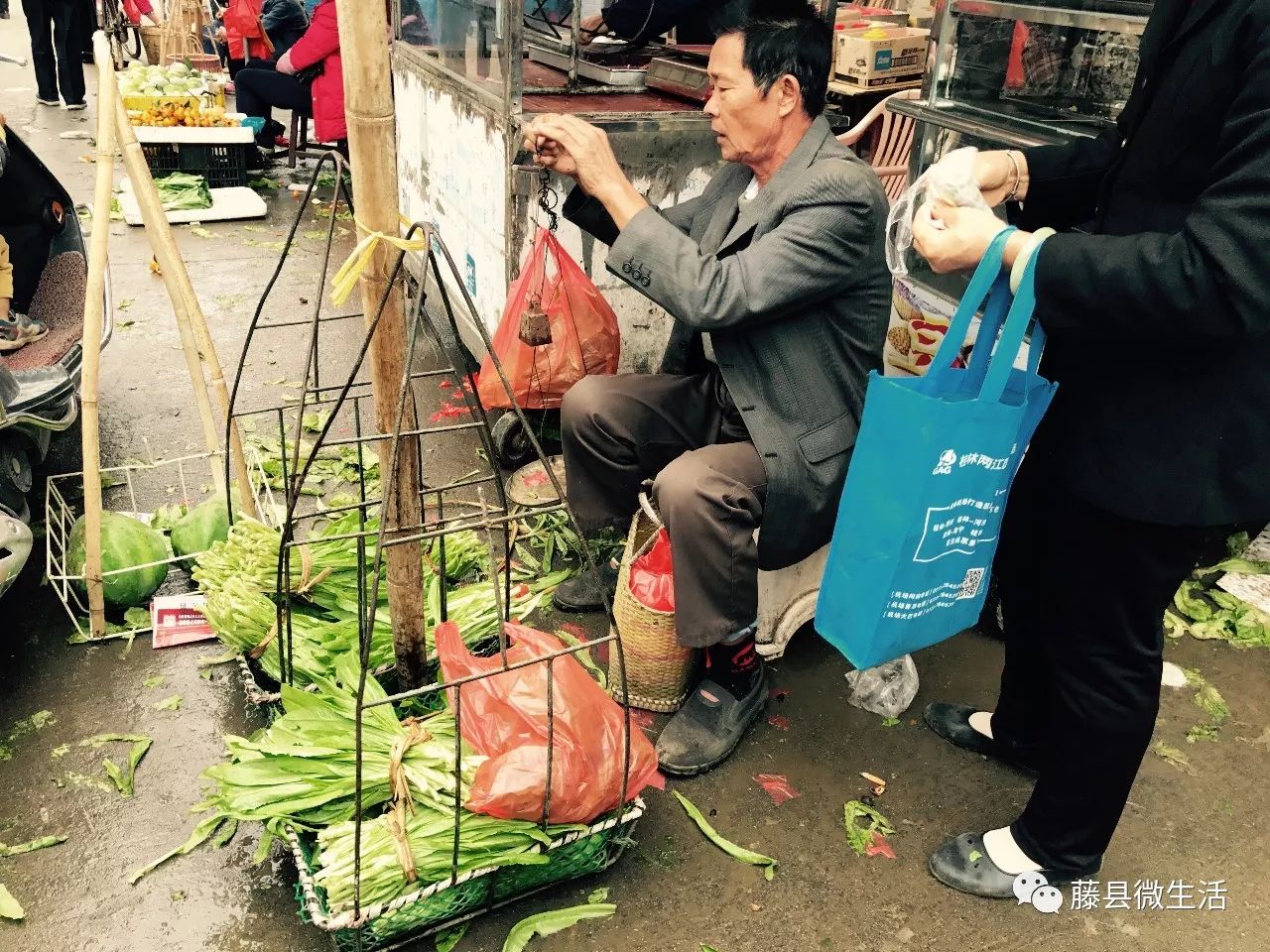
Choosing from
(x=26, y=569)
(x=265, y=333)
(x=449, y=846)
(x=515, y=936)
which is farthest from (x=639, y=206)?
(x=265, y=333)

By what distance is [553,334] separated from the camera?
366cm

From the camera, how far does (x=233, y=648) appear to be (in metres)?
2.68

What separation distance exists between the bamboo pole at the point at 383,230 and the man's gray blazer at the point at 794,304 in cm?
71

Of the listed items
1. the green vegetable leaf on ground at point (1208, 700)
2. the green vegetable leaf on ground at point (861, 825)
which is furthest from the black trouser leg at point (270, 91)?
the green vegetable leaf on ground at point (1208, 700)

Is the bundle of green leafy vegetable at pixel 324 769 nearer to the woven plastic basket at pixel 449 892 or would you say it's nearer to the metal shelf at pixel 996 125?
the woven plastic basket at pixel 449 892

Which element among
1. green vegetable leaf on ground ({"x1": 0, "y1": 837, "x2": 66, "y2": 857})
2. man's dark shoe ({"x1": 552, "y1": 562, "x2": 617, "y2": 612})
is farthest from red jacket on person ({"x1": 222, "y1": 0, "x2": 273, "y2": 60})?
green vegetable leaf on ground ({"x1": 0, "y1": 837, "x2": 66, "y2": 857})

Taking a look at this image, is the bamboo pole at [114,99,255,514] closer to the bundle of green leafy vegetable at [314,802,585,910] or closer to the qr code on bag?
the bundle of green leafy vegetable at [314,802,585,910]

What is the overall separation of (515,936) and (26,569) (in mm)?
2246

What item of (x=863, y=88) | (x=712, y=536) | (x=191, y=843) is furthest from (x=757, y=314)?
(x=863, y=88)

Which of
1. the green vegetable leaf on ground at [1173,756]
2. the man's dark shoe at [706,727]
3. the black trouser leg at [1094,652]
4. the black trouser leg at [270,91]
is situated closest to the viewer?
the black trouser leg at [1094,652]

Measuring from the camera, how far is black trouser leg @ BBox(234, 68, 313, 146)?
8164 mm

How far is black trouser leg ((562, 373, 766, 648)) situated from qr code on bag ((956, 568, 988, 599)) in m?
0.58

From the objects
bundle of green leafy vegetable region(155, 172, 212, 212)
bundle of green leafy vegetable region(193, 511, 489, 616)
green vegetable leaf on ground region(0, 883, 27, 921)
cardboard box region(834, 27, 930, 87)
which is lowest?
green vegetable leaf on ground region(0, 883, 27, 921)

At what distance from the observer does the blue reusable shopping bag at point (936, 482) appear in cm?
188
